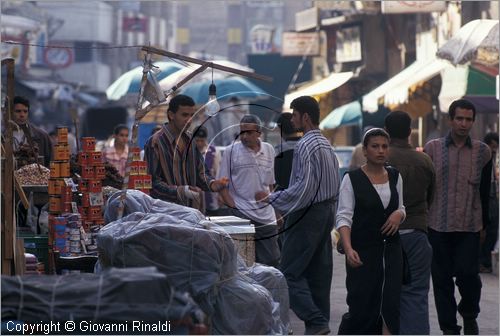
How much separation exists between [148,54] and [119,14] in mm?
85327

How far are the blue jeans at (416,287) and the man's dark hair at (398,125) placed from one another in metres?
0.76

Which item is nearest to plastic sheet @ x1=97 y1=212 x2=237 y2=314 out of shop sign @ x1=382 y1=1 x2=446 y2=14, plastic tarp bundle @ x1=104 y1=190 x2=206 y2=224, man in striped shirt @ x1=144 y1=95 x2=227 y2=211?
plastic tarp bundle @ x1=104 y1=190 x2=206 y2=224

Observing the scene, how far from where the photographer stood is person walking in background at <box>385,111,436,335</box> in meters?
9.39

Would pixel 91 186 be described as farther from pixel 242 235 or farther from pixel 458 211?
pixel 458 211

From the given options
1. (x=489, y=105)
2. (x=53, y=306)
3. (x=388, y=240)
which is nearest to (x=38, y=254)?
(x=388, y=240)

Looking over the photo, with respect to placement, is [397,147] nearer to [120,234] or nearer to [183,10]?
[120,234]

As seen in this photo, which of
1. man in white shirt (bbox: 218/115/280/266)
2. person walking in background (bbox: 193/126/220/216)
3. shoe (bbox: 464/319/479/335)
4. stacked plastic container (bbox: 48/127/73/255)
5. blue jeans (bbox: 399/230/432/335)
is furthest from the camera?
person walking in background (bbox: 193/126/220/216)

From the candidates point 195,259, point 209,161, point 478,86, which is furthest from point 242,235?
point 478,86

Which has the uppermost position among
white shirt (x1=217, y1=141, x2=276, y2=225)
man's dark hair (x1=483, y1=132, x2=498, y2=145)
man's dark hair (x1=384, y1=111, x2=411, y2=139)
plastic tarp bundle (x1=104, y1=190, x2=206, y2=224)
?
man's dark hair (x1=384, y1=111, x2=411, y2=139)

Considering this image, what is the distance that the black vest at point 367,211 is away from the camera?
345 inches

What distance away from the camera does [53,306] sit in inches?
225

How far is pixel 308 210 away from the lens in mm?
9883

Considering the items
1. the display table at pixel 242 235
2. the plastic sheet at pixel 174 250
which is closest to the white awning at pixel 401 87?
the display table at pixel 242 235

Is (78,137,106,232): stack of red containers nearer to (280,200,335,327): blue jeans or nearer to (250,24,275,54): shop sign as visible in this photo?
(280,200,335,327): blue jeans
